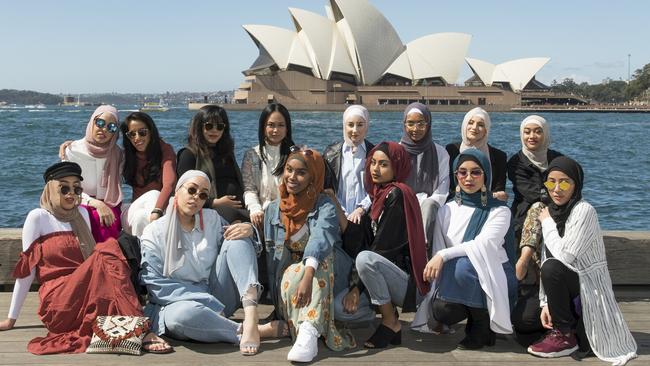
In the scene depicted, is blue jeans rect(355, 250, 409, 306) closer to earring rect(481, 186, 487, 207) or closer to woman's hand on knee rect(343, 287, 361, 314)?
woman's hand on knee rect(343, 287, 361, 314)

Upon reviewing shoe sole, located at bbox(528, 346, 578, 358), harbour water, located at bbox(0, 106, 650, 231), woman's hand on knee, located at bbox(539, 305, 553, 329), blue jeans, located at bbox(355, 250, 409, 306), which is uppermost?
blue jeans, located at bbox(355, 250, 409, 306)

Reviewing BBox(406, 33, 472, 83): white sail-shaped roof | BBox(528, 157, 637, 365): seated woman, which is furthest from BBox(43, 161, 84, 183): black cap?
BBox(406, 33, 472, 83): white sail-shaped roof

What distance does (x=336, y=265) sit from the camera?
8.80ft

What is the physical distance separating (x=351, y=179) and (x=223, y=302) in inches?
32.5

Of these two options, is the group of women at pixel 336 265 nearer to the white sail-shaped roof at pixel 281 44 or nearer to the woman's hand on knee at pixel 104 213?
the woman's hand on knee at pixel 104 213

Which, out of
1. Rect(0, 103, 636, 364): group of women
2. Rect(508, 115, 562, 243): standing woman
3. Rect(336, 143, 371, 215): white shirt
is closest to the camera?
Rect(0, 103, 636, 364): group of women

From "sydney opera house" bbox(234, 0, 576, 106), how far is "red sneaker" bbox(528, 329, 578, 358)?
38.6 m

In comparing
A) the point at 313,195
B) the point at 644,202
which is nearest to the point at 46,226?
the point at 313,195

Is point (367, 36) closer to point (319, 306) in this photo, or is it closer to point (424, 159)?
point (424, 159)

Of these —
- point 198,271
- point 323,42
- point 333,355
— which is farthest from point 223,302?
point 323,42

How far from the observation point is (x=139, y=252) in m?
2.77

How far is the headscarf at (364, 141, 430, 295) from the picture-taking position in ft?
8.66

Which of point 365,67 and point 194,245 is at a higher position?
point 365,67

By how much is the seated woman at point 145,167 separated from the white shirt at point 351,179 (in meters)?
0.75
